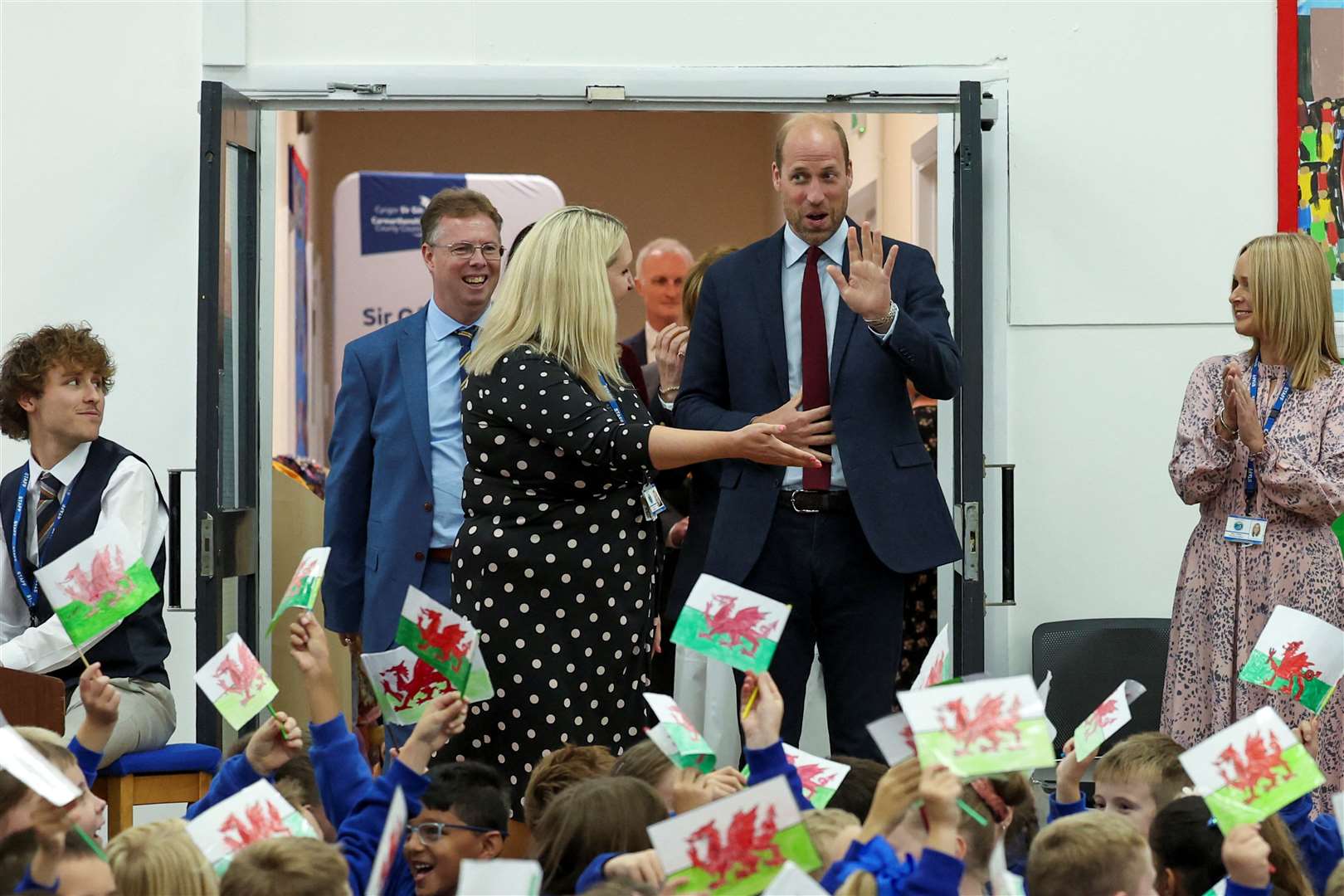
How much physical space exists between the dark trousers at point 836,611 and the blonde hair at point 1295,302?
1052 millimetres

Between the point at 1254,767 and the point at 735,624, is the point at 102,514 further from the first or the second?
the point at 1254,767

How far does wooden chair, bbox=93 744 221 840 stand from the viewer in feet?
12.2

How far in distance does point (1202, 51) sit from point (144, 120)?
2.91 meters

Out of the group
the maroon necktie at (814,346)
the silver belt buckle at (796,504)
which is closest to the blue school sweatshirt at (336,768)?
the silver belt buckle at (796,504)

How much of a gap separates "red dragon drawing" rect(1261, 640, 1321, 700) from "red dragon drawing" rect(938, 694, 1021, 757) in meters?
0.99

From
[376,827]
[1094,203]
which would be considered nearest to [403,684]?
[376,827]

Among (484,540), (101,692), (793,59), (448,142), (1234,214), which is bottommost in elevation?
(101,692)

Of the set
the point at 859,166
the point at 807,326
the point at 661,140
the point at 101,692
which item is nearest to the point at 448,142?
the point at 661,140

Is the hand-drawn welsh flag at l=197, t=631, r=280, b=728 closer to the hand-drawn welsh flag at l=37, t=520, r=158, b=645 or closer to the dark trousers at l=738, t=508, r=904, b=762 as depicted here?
the hand-drawn welsh flag at l=37, t=520, r=158, b=645

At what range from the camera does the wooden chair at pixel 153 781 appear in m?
3.73

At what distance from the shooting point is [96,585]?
9.91ft

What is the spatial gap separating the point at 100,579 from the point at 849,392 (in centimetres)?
153

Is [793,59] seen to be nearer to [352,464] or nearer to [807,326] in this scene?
[807,326]

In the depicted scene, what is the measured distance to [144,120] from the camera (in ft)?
15.7
